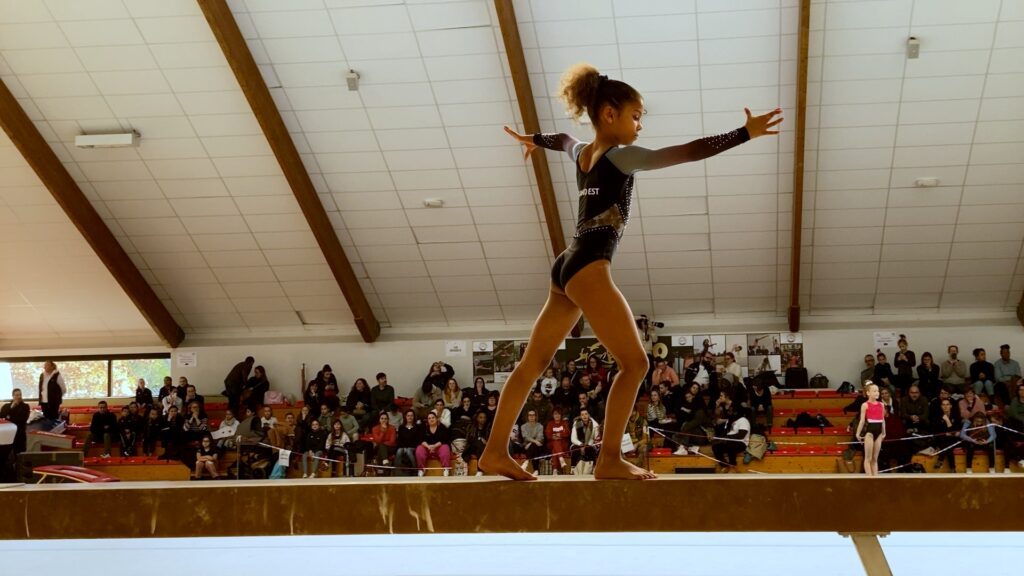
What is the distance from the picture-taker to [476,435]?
13.8 metres

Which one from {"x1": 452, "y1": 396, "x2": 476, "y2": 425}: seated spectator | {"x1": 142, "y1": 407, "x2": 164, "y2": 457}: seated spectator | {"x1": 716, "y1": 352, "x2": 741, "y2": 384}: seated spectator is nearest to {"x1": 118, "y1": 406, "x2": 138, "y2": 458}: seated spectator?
{"x1": 142, "y1": 407, "x2": 164, "y2": 457}: seated spectator

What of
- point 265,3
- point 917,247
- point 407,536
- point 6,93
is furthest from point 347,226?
point 407,536

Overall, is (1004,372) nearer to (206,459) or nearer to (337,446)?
(337,446)

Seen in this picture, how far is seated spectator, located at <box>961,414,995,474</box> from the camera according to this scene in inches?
498

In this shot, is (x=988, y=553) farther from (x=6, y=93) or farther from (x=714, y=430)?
(x=6, y=93)

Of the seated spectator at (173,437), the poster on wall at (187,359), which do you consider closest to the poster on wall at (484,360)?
the seated spectator at (173,437)

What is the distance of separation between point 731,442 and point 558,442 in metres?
2.34

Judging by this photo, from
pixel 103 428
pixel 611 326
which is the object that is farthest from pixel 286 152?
pixel 611 326

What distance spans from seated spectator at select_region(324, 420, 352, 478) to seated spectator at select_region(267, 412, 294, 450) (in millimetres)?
760

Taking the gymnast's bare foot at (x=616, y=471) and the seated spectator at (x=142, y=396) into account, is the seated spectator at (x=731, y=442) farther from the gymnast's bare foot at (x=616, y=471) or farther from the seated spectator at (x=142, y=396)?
the gymnast's bare foot at (x=616, y=471)

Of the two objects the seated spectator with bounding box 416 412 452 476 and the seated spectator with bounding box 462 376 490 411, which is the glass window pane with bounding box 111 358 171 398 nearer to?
the seated spectator with bounding box 462 376 490 411

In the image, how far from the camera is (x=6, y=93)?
12977 mm

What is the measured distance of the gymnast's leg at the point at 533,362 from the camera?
136 inches

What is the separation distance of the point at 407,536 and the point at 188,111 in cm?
1070
